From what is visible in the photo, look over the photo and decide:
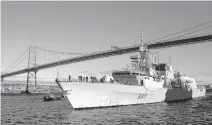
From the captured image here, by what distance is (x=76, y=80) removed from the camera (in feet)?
74.8

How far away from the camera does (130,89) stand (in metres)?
25.4

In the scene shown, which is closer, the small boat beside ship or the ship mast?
the small boat beside ship

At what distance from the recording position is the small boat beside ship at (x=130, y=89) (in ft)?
73.7

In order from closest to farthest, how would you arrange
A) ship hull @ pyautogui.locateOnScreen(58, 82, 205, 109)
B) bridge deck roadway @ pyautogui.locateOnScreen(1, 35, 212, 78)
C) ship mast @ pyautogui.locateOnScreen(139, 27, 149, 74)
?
ship hull @ pyautogui.locateOnScreen(58, 82, 205, 109) < ship mast @ pyautogui.locateOnScreen(139, 27, 149, 74) < bridge deck roadway @ pyautogui.locateOnScreen(1, 35, 212, 78)

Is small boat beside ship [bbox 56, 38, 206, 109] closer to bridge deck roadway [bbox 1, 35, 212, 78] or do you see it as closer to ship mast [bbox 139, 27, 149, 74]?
ship mast [bbox 139, 27, 149, 74]

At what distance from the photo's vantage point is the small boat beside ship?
73.7 ft

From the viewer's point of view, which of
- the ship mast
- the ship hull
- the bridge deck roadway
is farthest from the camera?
the bridge deck roadway

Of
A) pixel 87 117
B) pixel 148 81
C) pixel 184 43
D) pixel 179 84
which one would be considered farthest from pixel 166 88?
pixel 184 43

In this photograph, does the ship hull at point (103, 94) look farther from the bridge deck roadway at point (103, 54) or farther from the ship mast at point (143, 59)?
the bridge deck roadway at point (103, 54)

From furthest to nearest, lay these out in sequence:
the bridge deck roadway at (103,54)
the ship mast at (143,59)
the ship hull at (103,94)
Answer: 1. the bridge deck roadway at (103,54)
2. the ship mast at (143,59)
3. the ship hull at (103,94)

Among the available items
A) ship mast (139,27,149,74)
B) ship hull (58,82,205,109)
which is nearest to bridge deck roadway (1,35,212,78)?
ship mast (139,27,149,74)

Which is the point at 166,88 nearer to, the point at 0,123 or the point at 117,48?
the point at 0,123

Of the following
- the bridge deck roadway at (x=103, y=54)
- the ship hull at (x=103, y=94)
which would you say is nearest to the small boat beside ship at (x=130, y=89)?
the ship hull at (x=103, y=94)

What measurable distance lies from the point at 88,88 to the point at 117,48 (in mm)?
43613
